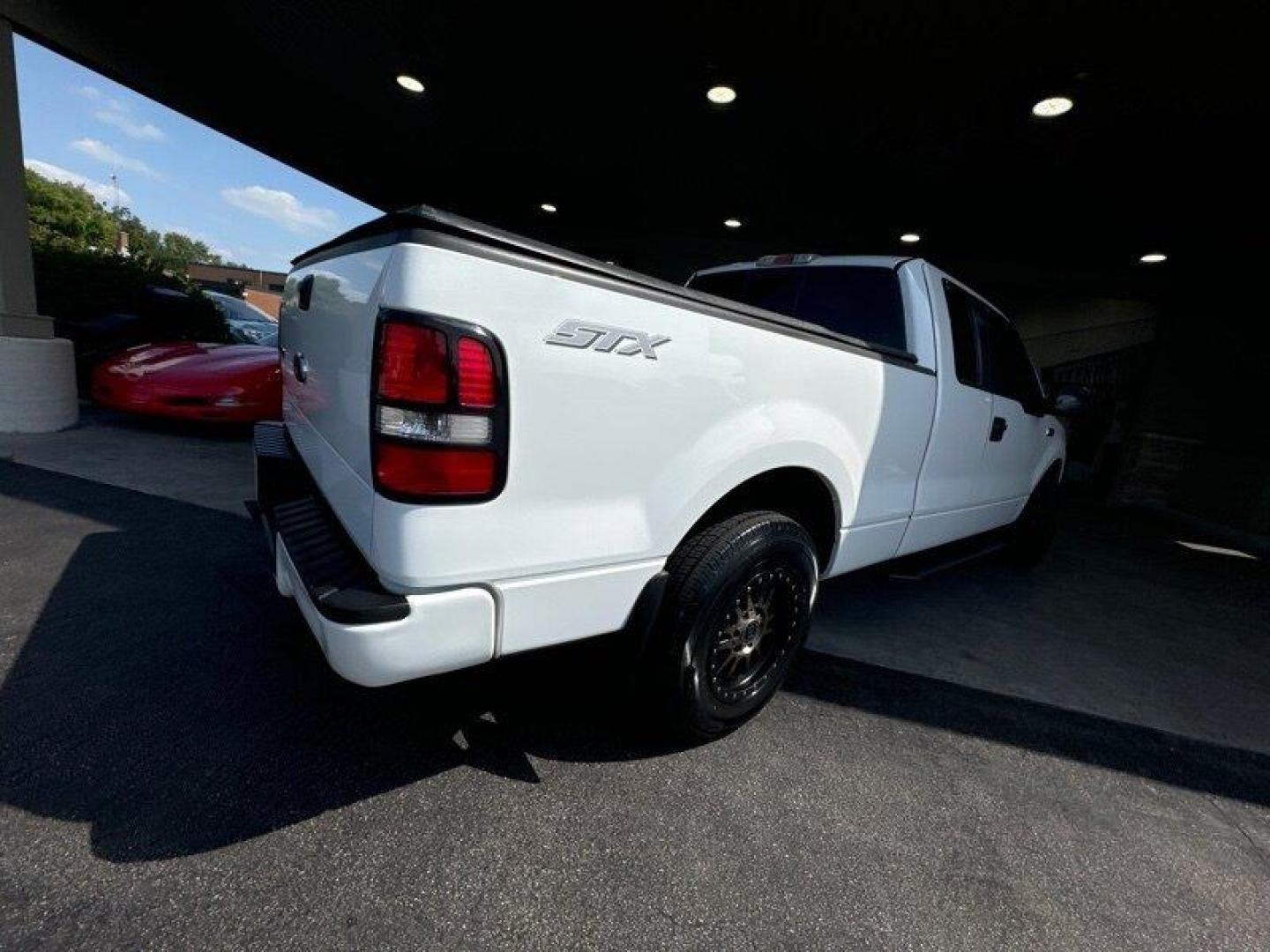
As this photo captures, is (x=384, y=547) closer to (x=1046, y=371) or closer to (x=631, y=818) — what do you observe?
(x=631, y=818)

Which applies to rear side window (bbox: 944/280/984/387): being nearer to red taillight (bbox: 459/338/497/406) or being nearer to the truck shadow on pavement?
the truck shadow on pavement

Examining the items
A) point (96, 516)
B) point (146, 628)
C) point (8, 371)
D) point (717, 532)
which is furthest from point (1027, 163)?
point (8, 371)

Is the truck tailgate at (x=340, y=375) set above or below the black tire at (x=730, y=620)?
above

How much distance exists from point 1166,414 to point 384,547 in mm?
12465

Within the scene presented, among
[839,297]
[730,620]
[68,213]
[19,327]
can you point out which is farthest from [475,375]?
[68,213]

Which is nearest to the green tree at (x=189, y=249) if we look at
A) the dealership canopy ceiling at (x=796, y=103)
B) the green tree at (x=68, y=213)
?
the green tree at (x=68, y=213)

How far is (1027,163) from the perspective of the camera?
18.6 feet

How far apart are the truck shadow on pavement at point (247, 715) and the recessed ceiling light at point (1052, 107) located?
487cm

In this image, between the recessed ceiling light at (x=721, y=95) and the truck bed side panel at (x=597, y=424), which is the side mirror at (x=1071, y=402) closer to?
the truck bed side panel at (x=597, y=424)

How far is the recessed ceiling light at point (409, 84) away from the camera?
597cm

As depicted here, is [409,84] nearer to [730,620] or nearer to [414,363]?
[414,363]

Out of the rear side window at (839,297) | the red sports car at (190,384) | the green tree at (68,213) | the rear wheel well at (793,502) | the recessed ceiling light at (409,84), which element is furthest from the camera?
the green tree at (68,213)

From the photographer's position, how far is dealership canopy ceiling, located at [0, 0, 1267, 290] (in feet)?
13.4

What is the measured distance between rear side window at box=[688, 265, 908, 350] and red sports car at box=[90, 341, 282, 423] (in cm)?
500
